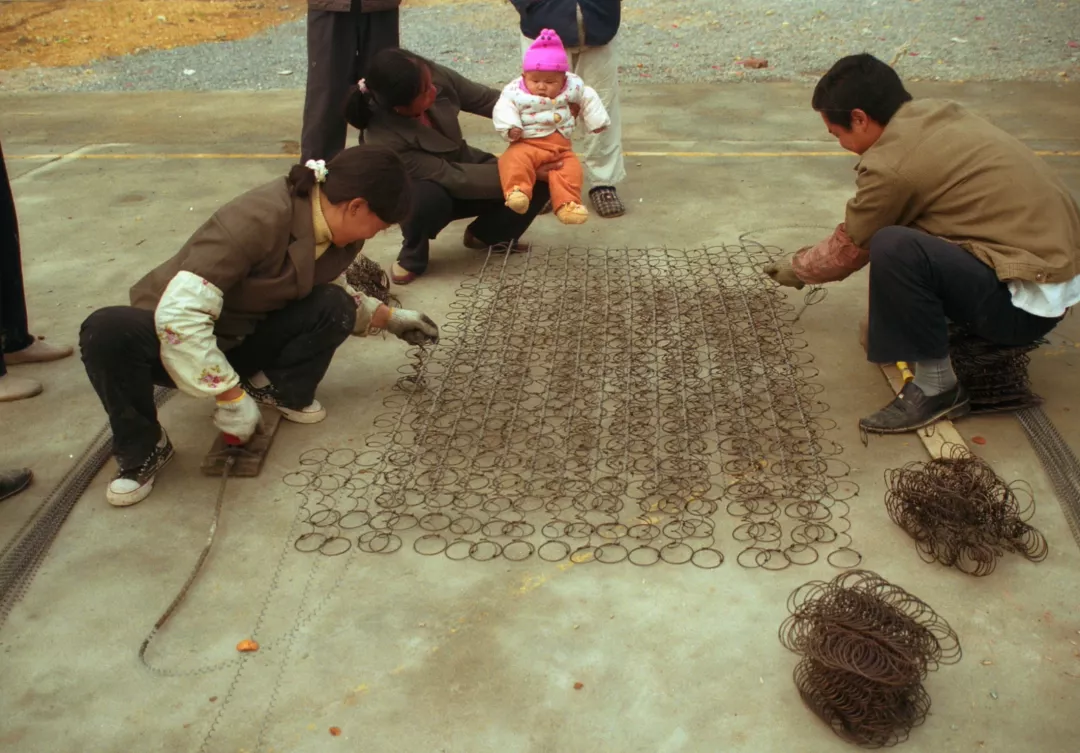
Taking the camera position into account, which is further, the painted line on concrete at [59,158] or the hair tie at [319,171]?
the painted line on concrete at [59,158]

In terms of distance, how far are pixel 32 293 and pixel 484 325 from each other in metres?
1.82

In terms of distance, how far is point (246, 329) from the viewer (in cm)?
294

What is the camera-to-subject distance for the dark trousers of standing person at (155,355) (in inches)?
105

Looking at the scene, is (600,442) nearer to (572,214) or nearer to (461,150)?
(572,214)

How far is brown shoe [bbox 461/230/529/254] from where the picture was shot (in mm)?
4449

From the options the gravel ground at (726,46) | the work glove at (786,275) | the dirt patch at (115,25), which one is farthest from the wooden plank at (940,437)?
the dirt patch at (115,25)

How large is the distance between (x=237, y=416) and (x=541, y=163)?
1818 millimetres

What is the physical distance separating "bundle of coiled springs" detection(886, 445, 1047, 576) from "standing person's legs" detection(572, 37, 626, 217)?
2.56 metres

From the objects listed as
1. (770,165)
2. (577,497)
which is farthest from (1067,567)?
(770,165)

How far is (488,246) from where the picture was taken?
446 cm

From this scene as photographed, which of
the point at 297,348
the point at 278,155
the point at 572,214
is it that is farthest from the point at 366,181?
the point at 278,155

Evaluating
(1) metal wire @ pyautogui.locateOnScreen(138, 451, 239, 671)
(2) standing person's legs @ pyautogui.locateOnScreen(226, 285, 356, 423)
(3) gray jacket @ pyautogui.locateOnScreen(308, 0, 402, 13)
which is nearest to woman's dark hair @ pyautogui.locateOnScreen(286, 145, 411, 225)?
(2) standing person's legs @ pyautogui.locateOnScreen(226, 285, 356, 423)

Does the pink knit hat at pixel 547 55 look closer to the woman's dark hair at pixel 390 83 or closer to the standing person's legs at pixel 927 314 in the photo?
the woman's dark hair at pixel 390 83

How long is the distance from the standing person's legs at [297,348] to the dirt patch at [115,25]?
728cm
